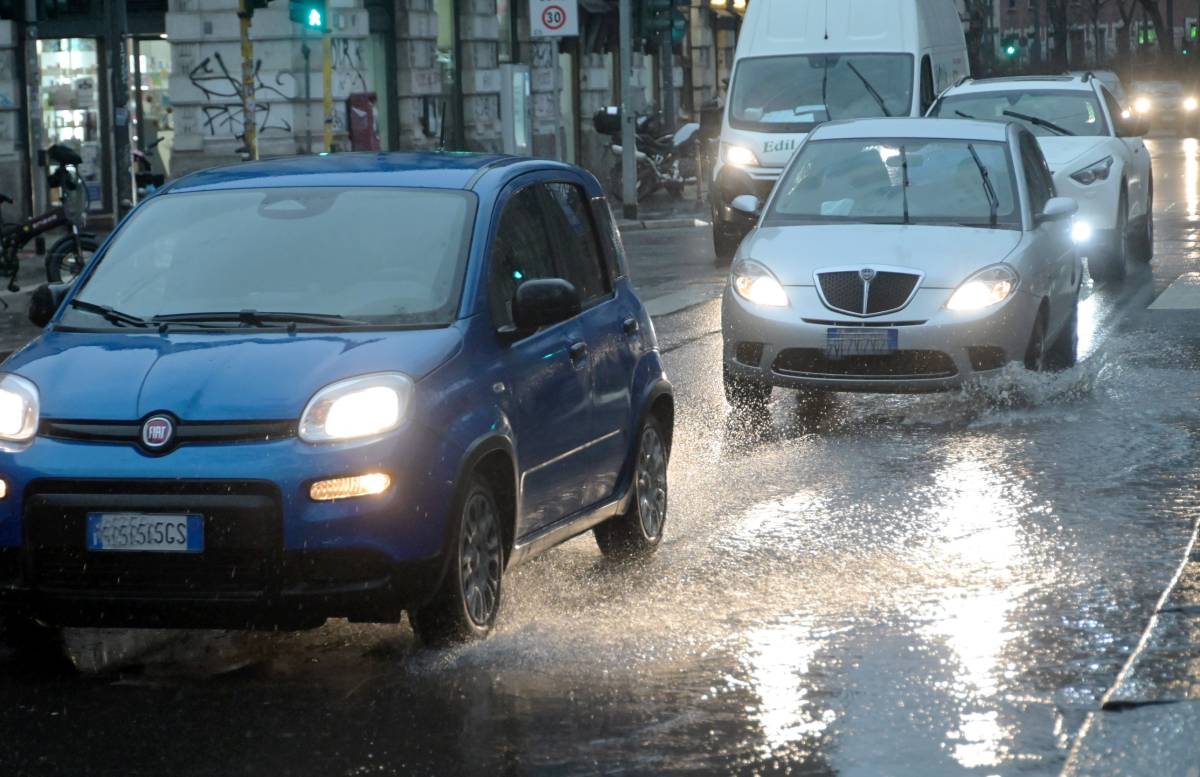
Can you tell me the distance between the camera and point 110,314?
7.09 m

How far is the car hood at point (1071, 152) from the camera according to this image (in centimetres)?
1959

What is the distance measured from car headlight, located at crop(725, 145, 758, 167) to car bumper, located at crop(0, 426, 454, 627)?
17.2m

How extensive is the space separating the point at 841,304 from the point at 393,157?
13.9ft

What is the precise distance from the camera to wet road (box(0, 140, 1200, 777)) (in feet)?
18.1

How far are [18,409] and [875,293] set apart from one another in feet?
19.8

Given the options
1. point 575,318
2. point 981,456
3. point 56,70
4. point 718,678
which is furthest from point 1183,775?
point 56,70

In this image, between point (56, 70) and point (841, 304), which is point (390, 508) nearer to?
point (841, 304)

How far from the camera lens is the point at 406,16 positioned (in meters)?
33.2

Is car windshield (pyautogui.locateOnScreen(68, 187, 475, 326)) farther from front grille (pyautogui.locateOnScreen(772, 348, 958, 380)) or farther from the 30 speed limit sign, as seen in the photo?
the 30 speed limit sign

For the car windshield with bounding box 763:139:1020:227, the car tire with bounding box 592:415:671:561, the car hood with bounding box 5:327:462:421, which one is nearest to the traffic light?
A: the car windshield with bounding box 763:139:1020:227

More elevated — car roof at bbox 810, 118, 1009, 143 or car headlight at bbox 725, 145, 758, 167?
car roof at bbox 810, 118, 1009, 143

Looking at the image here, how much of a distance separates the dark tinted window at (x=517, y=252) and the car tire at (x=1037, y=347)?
4.99 metres

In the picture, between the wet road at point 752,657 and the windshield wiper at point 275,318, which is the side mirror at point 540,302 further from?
the wet road at point 752,657

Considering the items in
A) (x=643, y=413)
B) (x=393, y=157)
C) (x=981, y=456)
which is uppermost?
(x=393, y=157)
